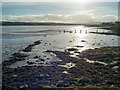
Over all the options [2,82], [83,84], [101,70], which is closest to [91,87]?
[83,84]

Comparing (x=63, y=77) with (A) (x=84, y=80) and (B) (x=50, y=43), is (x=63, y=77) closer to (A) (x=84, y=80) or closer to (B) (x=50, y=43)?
(A) (x=84, y=80)

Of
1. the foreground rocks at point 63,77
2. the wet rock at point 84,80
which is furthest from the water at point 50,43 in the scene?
the wet rock at point 84,80

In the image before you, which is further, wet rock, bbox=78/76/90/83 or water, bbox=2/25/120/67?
water, bbox=2/25/120/67

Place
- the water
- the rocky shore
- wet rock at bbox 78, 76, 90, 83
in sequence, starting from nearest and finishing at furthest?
the rocky shore < wet rock at bbox 78, 76, 90, 83 < the water

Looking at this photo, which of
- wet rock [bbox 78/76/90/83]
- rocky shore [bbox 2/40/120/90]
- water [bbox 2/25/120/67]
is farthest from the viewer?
water [bbox 2/25/120/67]

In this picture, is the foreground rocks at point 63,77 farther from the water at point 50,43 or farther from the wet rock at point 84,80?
the water at point 50,43

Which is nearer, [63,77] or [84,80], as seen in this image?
[84,80]

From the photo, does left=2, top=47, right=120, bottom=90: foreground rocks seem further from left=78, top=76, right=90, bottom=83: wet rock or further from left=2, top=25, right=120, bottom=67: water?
left=2, top=25, right=120, bottom=67: water

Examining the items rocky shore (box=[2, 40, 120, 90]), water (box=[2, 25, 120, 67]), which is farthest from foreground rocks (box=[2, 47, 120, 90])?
water (box=[2, 25, 120, 67])

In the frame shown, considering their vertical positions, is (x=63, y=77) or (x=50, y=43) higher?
(x=50, y=43)

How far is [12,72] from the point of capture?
18.0 metres

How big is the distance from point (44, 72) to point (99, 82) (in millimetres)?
6583

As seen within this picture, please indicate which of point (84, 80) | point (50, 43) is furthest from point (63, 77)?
point (50, 43)

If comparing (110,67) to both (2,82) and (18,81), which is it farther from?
(2,82)
